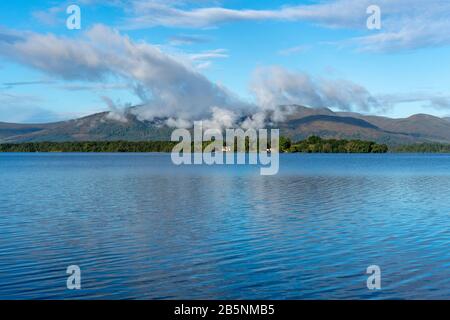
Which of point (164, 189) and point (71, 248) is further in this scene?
point (164, 189)

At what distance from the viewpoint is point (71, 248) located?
75.3 feet

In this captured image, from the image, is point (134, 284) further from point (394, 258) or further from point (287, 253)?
point (394, 258)

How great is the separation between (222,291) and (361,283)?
4.23 m

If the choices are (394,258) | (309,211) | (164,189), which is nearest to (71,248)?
(394,258)

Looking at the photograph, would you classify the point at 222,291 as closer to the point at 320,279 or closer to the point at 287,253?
the point at 320,279

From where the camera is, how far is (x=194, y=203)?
40.9 meters

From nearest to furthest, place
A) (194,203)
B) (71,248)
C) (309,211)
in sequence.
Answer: (71,248), (309,211), (194,203)
